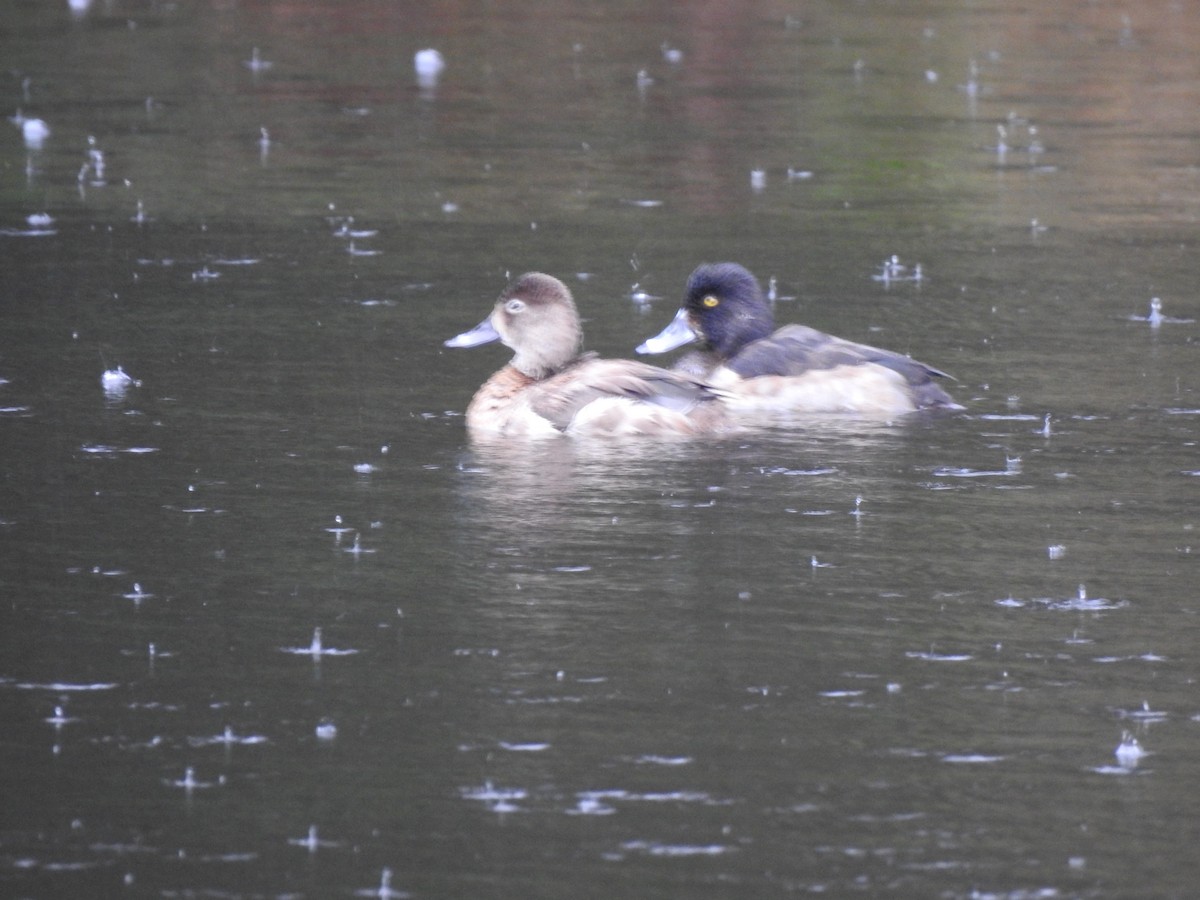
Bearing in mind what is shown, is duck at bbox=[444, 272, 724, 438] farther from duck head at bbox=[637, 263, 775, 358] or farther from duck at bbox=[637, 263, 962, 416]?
duck head at bbox=[637, 263, 775, 358]

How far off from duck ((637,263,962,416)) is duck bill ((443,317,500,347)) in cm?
80

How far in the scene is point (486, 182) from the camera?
18.3 meters

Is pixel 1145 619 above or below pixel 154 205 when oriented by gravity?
below

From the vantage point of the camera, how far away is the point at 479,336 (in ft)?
39.2

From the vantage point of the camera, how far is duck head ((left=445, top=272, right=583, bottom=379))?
1153cm

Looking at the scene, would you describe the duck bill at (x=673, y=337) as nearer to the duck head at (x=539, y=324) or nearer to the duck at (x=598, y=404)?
the duck head at (x=539, y=324)

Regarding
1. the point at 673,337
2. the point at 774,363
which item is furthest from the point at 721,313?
the point at 774,363

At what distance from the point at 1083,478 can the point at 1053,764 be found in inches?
143

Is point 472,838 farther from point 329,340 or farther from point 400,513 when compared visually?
point 329,340

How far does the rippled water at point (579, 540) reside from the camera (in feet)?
20.6

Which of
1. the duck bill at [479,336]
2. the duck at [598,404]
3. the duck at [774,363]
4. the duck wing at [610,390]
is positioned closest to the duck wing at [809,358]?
the duck at [774,363]

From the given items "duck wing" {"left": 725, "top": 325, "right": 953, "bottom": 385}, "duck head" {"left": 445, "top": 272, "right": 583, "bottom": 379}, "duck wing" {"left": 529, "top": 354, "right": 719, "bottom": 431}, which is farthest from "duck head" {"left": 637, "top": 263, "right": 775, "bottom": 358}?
"duck wing" {"left": 529, "top": 354, "right": 719, "bottom": 431}

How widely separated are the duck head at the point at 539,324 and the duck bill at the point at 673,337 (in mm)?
595

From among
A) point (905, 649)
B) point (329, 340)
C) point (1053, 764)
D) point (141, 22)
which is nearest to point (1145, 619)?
point (905, 649)
